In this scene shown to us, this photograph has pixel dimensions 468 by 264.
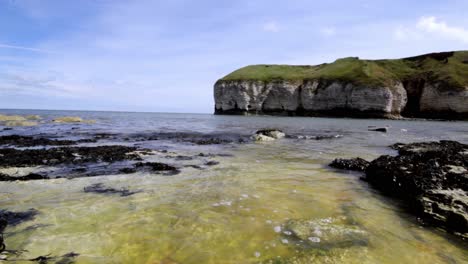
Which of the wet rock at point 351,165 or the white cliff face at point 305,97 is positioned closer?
the wet rock at point 351,165

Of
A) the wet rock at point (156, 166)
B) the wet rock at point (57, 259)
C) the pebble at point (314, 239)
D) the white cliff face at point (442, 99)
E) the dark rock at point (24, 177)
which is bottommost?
the pebble at point (314, 239)

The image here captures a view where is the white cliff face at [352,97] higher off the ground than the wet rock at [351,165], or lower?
higher

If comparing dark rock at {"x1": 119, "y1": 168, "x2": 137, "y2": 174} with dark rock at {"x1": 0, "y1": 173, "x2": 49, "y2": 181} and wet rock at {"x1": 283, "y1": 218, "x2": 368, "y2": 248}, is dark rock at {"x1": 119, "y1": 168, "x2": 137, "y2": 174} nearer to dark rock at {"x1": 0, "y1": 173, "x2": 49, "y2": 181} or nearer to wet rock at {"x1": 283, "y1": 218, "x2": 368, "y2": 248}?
dark rock at {"x1": 0, "y1": 173, "x2": 49, "y2": 181}

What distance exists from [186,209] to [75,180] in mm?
5039

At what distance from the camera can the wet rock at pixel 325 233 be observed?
5023 mm

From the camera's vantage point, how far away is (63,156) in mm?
14312

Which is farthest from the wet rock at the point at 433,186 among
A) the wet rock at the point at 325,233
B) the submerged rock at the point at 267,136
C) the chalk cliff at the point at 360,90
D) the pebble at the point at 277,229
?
the chalk cliff at the point at 360,90

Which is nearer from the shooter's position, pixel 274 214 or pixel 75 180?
pixel 274 214

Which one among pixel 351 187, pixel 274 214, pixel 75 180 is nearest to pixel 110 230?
pixel 274 214

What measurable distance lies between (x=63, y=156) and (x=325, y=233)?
13720mm

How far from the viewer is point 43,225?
5.68m

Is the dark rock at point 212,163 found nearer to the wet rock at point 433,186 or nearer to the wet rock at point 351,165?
the wet rock at point 351,165

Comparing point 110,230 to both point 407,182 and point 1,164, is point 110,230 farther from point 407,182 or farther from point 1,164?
point 1,164

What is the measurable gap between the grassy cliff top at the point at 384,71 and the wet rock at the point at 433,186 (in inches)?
3594
